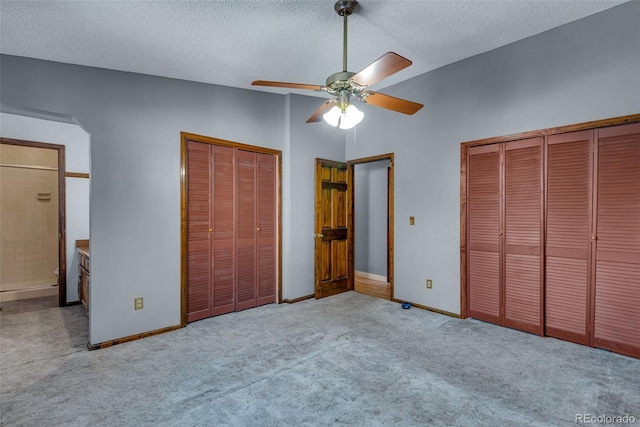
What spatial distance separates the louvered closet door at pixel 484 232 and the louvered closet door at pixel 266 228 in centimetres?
244

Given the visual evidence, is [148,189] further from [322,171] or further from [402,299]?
[402,299]

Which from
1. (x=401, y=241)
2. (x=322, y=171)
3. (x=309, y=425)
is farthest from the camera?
(x=322, y=171)

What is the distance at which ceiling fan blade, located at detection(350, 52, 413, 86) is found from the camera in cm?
182

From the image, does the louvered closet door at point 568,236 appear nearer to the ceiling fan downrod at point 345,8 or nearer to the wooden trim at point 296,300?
the ceiling fan downrod at point 345,8

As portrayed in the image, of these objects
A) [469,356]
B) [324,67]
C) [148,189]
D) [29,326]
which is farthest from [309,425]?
[29,326]

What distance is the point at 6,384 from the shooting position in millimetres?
2299

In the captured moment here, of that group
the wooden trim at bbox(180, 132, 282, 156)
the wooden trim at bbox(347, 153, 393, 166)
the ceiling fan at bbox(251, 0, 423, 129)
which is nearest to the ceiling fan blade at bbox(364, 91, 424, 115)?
the ceiling fan at bbox(251, 0, 423, 129)

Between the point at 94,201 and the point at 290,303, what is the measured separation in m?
2.54

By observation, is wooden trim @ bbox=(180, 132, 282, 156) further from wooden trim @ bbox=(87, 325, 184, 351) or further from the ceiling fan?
wooden trim @ bbox=(87, 325, 184, 351)

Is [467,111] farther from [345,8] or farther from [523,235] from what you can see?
[345,8]

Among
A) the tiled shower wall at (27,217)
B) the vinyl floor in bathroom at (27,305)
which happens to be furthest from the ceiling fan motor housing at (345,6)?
the vinyl floor in bathroom at (27,305)

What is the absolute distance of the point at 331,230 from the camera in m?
4.73

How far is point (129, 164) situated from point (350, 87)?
7.53 ft

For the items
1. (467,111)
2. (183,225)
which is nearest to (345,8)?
(467,111)
